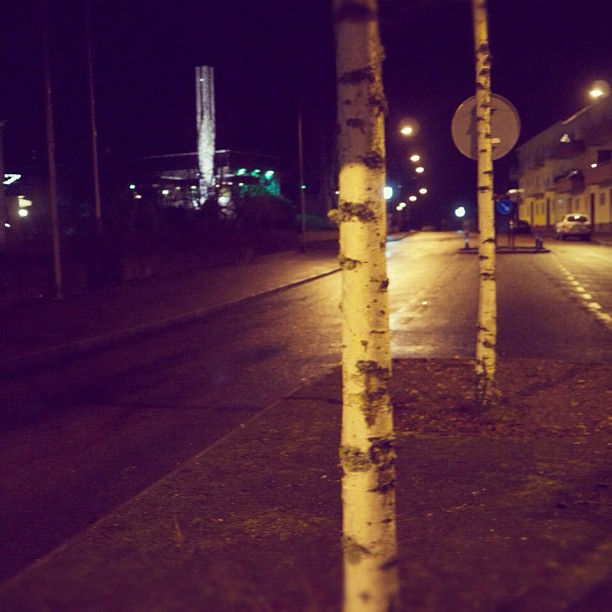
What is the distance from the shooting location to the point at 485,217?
7.32 metres

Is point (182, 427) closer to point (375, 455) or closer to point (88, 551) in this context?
point (88, 551)

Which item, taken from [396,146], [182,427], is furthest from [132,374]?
[396,146]

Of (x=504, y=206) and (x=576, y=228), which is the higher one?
(x=504, y=206)

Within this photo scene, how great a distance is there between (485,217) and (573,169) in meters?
70.6

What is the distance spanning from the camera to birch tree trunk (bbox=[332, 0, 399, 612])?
3256 mm

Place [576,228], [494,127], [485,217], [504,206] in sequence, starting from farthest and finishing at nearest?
[576,228]
[504,206]
[494,127]
[485,217]

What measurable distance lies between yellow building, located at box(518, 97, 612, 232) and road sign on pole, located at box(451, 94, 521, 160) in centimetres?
5319

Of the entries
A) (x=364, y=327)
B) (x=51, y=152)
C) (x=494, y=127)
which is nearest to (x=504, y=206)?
(x=51, y=152)

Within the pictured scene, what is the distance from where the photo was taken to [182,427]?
7.60 metres

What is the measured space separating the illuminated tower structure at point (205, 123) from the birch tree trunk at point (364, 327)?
37.4m

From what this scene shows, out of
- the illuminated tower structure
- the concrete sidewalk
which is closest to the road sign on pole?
the concrete sidewalk

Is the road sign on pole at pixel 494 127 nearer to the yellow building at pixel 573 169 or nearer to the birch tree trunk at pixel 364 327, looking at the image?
the birch tree trunk at pixel 364 327

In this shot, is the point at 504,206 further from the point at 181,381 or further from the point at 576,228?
the point at 576,228

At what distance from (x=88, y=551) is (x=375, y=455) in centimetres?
192
